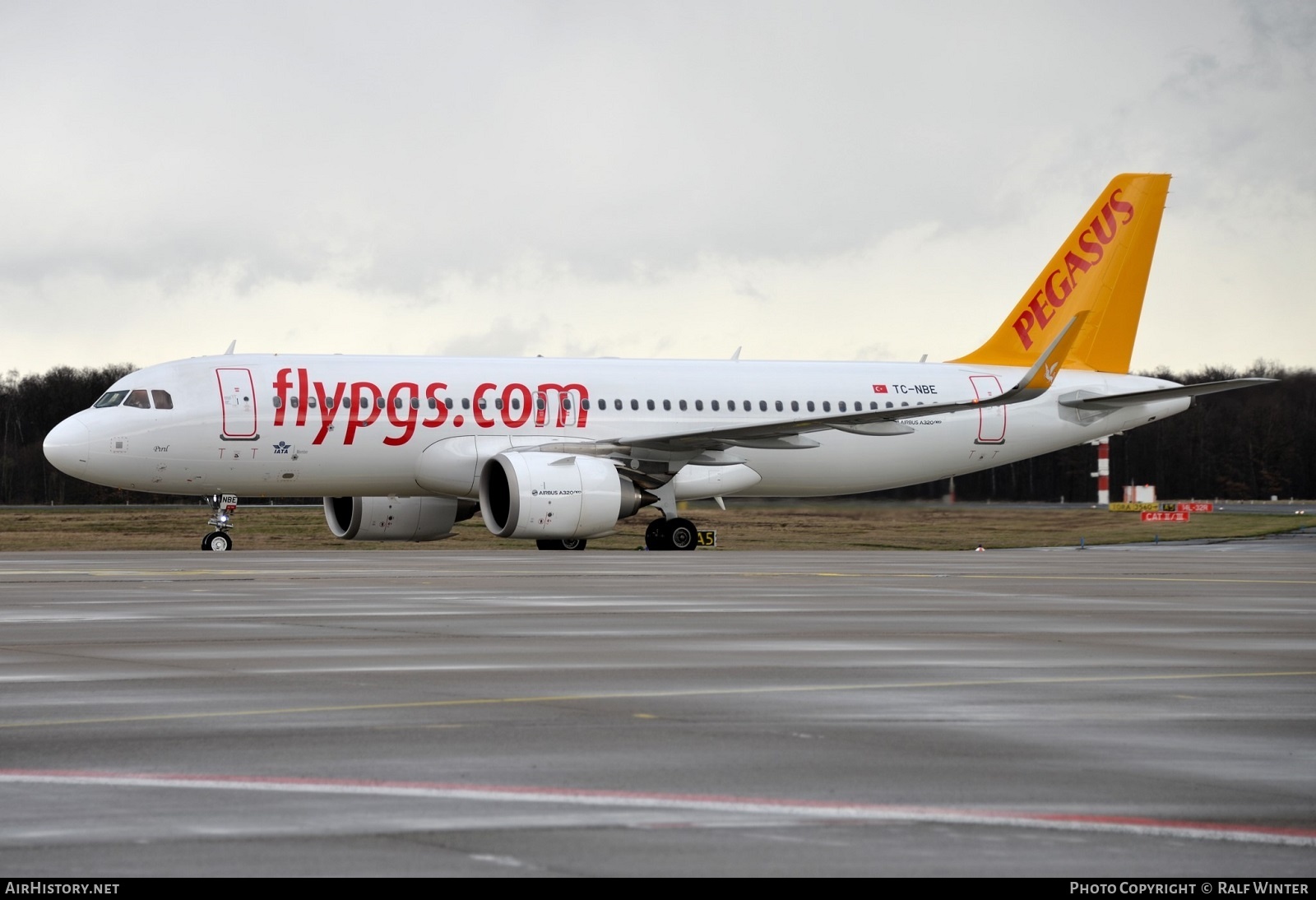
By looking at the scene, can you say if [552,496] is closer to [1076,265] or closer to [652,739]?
[1076,265]

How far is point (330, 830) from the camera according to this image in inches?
237

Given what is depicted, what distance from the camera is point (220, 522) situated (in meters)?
33.5

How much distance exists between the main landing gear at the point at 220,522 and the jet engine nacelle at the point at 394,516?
2724 millimetres

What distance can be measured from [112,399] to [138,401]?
67 cm

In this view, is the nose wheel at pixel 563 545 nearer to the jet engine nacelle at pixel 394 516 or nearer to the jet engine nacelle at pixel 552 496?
the jet engine nacelle at pixel 394 516

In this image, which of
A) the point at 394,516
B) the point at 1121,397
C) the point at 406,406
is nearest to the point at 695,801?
the point at 406,406

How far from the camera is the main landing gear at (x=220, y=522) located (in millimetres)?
33094

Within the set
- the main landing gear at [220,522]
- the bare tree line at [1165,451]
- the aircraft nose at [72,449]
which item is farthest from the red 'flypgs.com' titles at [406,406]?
the bare tree line at [1165,451]

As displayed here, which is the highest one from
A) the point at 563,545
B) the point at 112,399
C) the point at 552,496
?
the point at 112,399

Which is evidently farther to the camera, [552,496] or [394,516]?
[394,516]

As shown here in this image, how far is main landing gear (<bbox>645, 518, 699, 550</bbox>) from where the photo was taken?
34938mm

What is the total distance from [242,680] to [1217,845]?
654 cm

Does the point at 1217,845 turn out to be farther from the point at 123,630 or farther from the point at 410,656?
the point at 123,630

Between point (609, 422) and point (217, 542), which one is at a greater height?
point (609, 422)
